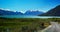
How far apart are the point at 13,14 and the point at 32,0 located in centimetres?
82

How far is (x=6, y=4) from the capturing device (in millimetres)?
7930

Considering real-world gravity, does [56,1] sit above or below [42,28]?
above

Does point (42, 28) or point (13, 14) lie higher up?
point (13, 14)

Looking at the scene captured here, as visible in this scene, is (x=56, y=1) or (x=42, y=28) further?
(x=42, y=28)

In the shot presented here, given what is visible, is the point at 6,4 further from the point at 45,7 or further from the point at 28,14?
the point at 45,7

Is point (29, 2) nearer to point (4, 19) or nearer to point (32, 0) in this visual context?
point (32, 0)

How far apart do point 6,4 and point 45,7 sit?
1.35 metres

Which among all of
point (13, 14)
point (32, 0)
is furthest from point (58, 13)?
point (13, 14)

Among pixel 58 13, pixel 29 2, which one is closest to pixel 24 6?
pixel 29 2

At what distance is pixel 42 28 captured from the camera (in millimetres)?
9047

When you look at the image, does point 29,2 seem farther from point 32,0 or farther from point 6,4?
point 6,4

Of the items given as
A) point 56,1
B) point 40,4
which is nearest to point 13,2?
point 40,4

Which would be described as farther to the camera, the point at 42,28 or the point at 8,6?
the point at 42,28

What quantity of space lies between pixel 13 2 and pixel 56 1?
149 cm
